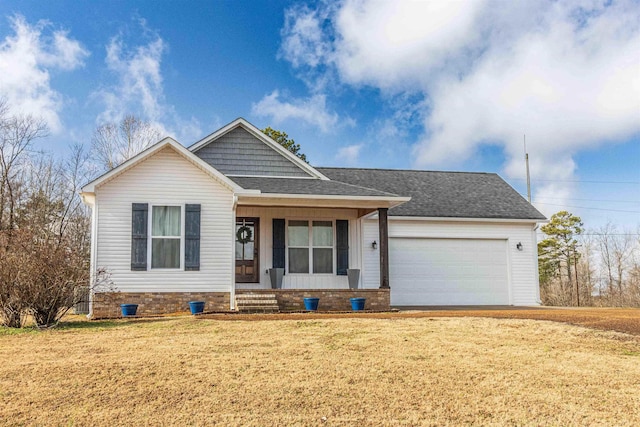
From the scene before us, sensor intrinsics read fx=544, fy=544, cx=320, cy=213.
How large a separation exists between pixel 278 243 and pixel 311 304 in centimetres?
280

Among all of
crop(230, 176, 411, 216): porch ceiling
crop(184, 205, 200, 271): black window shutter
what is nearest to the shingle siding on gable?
crop(230, 176, 411, 216): porch ceiling

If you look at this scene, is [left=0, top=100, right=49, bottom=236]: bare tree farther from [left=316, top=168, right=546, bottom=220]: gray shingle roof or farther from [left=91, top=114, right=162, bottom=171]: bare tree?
[left=316, top=168, right=546, bottom=220]: gray shingle roof

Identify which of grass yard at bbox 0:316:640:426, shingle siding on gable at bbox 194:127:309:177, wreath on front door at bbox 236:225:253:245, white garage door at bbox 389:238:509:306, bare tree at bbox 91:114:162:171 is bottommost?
grass yard at bbox 0:316:640:426

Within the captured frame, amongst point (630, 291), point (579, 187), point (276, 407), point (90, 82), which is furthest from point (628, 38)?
point (579, 187)

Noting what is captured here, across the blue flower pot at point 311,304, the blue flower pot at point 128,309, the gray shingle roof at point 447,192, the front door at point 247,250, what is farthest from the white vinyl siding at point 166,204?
the gray shingle roof at point 447,192

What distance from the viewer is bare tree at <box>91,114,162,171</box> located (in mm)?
28969

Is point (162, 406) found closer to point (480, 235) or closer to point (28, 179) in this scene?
point (480, 235)

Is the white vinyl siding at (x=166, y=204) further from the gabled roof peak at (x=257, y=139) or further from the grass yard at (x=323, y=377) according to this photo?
the grass yard at (x=323, y=377)

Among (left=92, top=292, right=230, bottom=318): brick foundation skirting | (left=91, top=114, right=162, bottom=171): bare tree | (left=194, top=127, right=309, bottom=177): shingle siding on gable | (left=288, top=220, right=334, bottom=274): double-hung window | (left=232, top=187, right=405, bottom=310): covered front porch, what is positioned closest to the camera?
(left=92, top=292, right=230, bottom=318): brick foundation skirting

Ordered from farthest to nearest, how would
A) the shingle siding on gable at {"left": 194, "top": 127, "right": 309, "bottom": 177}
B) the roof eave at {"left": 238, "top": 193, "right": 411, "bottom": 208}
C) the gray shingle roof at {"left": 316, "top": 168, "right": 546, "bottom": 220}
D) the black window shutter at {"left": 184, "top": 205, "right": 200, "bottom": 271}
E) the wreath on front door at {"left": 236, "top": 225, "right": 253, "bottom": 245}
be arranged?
the gray shingle roof at {"left": 316, "top": 168, "right": 546, "bottom": 220} → the shingle siding on gable at {"left": 194, "top": 127, "right": 309, "bottom": 177} → the wreath on front door at {"left": 236, "top": 225, "right": 253, "bottom": 245} → the roof eave at {"left": 238, "top": 193, "right": 411, "bottom": 208} → the black window shutter at {"left": 184, "top": 205, "right": 200, "bottom": 271}

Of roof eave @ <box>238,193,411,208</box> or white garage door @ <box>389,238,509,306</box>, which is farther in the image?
white garage door @ <box>389,238,509,306</box>

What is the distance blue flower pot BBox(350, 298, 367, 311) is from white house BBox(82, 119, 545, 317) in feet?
1.12

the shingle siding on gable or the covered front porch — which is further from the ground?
the shingle siding on gable

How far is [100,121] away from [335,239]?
18.9 meters
